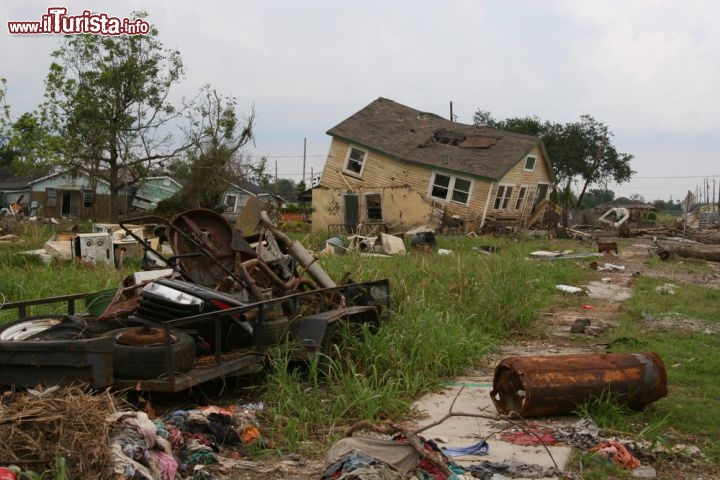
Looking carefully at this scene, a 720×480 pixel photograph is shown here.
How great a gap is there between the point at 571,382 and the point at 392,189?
29210mm

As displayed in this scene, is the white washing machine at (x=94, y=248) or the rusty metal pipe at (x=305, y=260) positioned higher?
the rusty metal pipe at (x=305, y=260)

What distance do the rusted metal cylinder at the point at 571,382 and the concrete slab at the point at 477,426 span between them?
16 cm

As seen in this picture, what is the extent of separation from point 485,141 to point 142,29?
17.3 meters

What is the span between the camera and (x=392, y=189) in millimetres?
35094

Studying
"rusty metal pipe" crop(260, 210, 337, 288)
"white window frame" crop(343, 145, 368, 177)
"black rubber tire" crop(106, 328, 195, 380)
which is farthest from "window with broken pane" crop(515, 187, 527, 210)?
"black rubber tire" crop(106, 328, 195, 380)

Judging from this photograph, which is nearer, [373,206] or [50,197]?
[373,206]

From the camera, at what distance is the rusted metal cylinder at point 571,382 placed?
19.7 ft

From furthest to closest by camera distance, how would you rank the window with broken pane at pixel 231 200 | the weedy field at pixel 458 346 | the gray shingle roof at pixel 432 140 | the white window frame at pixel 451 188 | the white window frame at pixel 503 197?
1. the window with broken pane at pixel 231 200
2. the white window frame at pixel 503 197
3. the gray shingle roof at pixel 432 140
4. the white window frame at pixel 451 188
5. the weedy field at pixel 458 346

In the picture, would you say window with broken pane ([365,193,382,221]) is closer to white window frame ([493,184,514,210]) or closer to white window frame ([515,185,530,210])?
white window frame ([493,184,514,210])

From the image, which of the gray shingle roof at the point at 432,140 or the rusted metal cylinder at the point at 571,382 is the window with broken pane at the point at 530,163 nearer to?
the gray shingle roof at the point at 432,140

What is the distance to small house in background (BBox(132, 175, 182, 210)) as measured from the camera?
51844 mm

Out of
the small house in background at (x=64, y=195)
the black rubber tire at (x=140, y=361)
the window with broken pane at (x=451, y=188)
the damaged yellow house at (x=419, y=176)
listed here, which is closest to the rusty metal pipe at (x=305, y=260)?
the black rubber tire at (x=140, y=361)

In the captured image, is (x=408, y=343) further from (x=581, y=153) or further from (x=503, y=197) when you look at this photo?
(x=581, y=153)

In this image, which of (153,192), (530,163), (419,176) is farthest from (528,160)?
(153,192)
